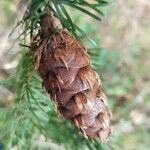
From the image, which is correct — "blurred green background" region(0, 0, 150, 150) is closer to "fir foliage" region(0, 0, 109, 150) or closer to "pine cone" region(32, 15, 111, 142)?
"fir foliage" region(0, 0, 109, 150)

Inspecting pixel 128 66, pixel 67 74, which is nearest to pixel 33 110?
pixel 67 74

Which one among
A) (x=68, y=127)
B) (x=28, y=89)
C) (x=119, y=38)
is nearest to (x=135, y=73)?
(x=119, y=38)

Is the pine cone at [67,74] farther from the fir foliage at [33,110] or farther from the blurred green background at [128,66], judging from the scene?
the blurred green background at [128,66]

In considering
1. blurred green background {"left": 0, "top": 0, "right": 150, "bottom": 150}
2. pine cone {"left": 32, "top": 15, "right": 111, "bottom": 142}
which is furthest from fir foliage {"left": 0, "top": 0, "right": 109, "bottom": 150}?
blurred green background {"left": 0, "top": 0, "right": 150, "bottom": 150}

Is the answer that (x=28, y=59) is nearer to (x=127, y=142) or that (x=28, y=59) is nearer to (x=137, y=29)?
(x=127, y=142)

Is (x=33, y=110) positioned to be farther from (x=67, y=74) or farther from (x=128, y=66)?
(x=128, y=66)
